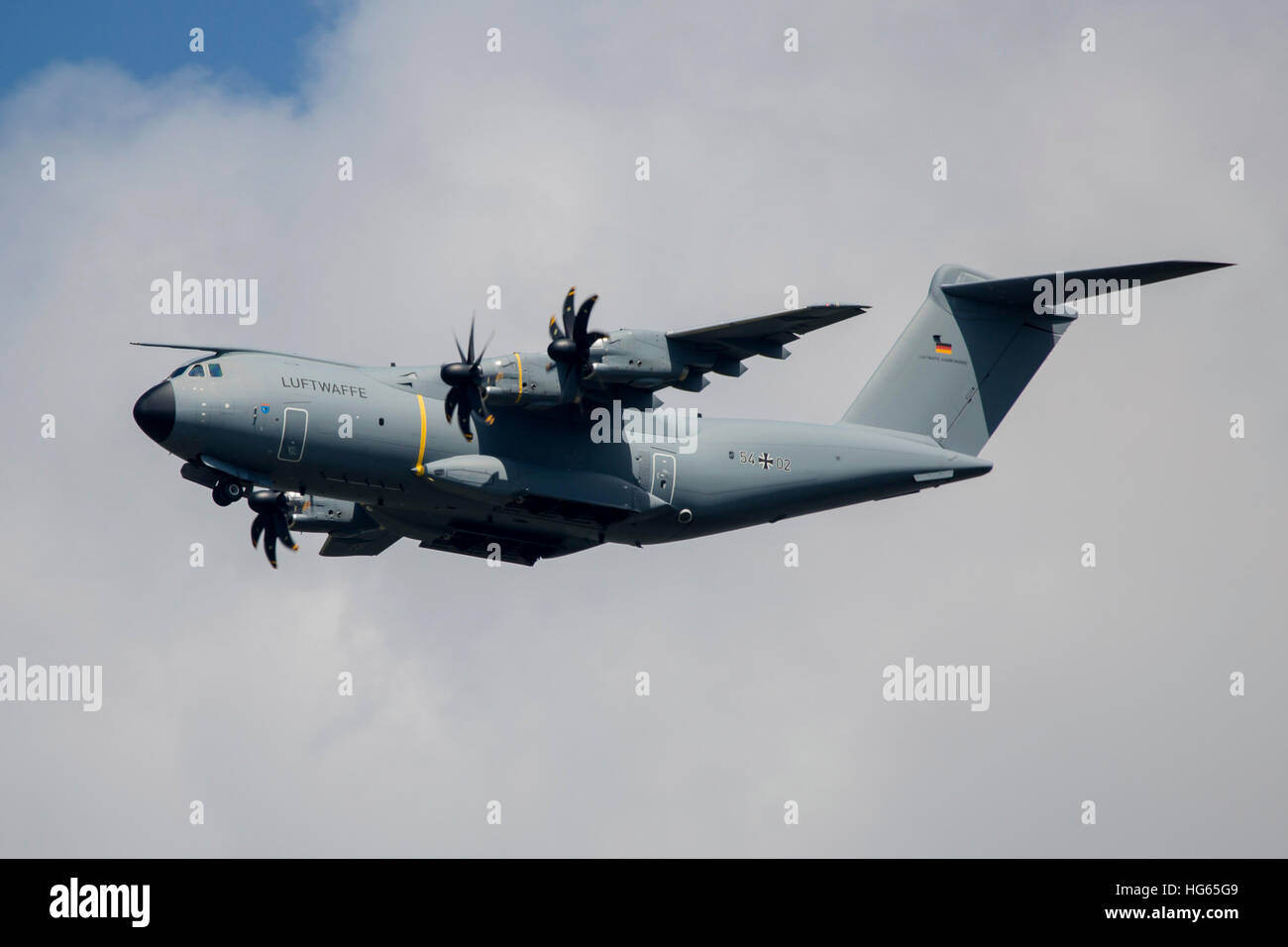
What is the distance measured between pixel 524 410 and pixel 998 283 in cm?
788

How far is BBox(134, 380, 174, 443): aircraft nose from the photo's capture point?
2152cm

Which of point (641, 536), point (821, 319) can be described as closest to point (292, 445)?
point (641, 536)

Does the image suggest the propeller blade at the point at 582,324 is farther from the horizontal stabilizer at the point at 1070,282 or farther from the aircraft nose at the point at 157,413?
the horizontal stabilizer at the point at 1070,282

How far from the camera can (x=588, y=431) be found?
78.4 ft

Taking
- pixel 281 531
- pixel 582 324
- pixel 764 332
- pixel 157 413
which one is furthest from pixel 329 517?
pixel 764 332

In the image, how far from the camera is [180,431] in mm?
21594

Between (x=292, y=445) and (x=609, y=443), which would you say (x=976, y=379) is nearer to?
(x=609, y=443)

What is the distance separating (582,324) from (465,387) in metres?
1.72

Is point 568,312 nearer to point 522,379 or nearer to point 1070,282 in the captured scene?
point 522,379

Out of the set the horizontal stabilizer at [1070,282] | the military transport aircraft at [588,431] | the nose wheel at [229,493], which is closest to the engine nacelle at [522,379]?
the military transport aircraft at [588,431]

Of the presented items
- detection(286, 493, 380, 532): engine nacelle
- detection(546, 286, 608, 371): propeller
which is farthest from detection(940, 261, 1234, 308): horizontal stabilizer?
detection(286, 493, 380, 532): engine nacelle

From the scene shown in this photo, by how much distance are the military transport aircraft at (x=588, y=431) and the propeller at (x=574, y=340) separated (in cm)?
2

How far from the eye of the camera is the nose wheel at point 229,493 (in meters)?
22.5

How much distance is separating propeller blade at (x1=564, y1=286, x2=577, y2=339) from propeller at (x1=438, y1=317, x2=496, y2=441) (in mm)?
1093
